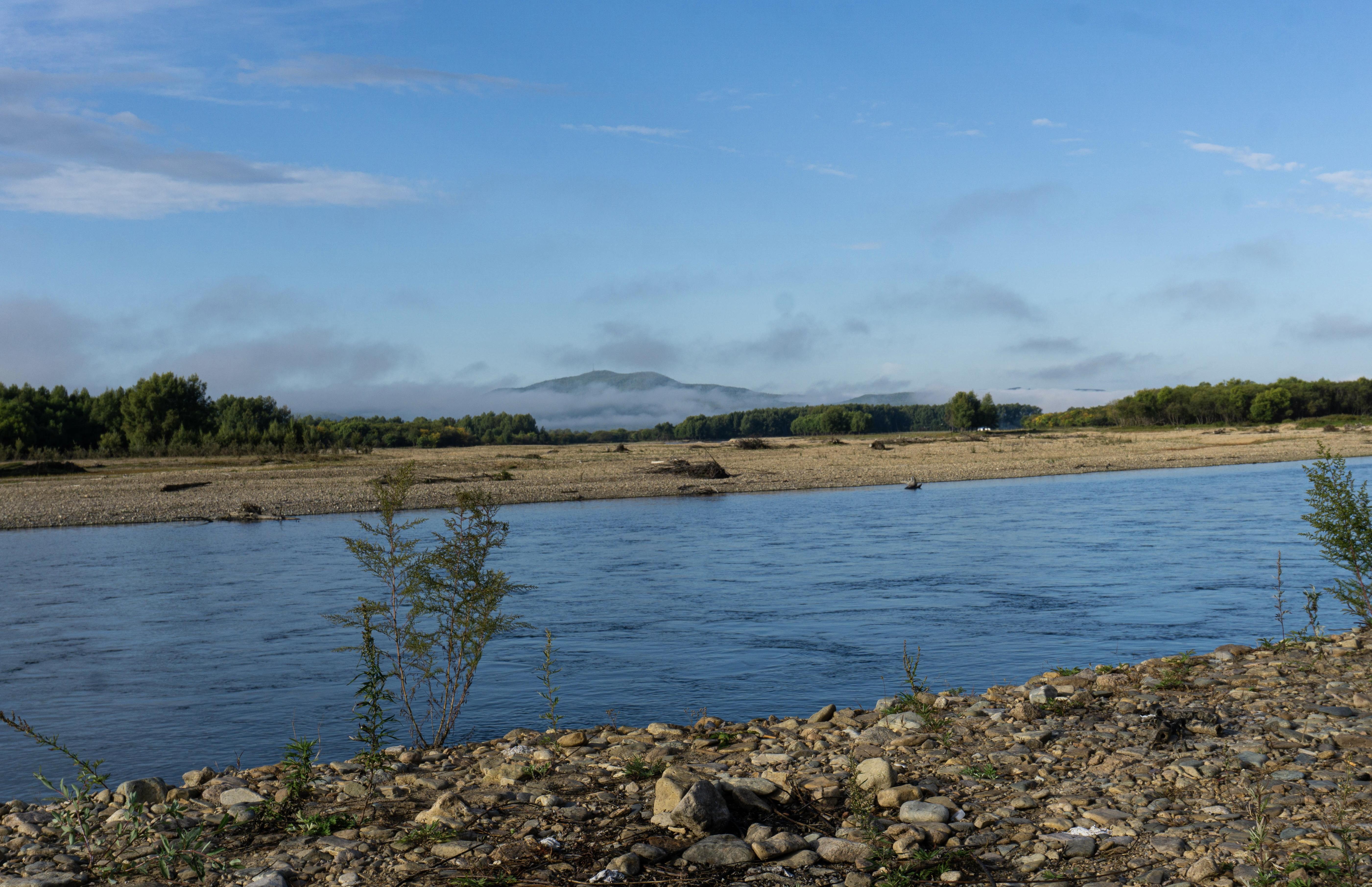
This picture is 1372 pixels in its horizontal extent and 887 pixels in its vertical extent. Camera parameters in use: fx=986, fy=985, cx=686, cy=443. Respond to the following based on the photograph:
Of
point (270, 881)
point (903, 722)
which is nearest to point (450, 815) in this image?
point (270, 881)

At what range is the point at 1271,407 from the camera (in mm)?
126688

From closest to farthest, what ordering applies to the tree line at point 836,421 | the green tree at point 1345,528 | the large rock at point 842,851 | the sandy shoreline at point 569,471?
the large rock at point 842,851, the green tree at point 1345,528, the sandy shoreline at point 569,471, the tree line at point 836,421

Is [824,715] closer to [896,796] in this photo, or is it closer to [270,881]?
[896,796]

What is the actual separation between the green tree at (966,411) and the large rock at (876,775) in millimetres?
143808

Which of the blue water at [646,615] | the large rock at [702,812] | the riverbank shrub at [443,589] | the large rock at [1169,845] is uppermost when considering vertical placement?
the riverbank shrub at [443,589]

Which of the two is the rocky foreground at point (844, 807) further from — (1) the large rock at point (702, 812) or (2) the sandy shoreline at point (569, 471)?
(2) the sandy shoreline at point (569, 471)

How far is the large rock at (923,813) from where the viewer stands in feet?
18.7

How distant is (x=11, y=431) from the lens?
71750 mm

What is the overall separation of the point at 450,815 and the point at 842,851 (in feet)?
7.82

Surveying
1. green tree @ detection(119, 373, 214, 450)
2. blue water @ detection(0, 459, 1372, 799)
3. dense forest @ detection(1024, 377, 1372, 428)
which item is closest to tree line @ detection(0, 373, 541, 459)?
green tree @ detection(119, 373, 214, 450)

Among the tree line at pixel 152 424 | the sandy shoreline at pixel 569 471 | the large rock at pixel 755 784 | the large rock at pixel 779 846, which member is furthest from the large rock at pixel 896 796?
the tree line at pixel 152 424

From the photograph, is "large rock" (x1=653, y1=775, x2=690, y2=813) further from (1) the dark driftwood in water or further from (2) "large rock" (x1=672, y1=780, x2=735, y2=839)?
(1) the dark driftwood in water

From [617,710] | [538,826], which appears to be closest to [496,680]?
[617,710]

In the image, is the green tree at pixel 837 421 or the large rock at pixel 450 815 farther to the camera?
the green tree at pixel 837 421
